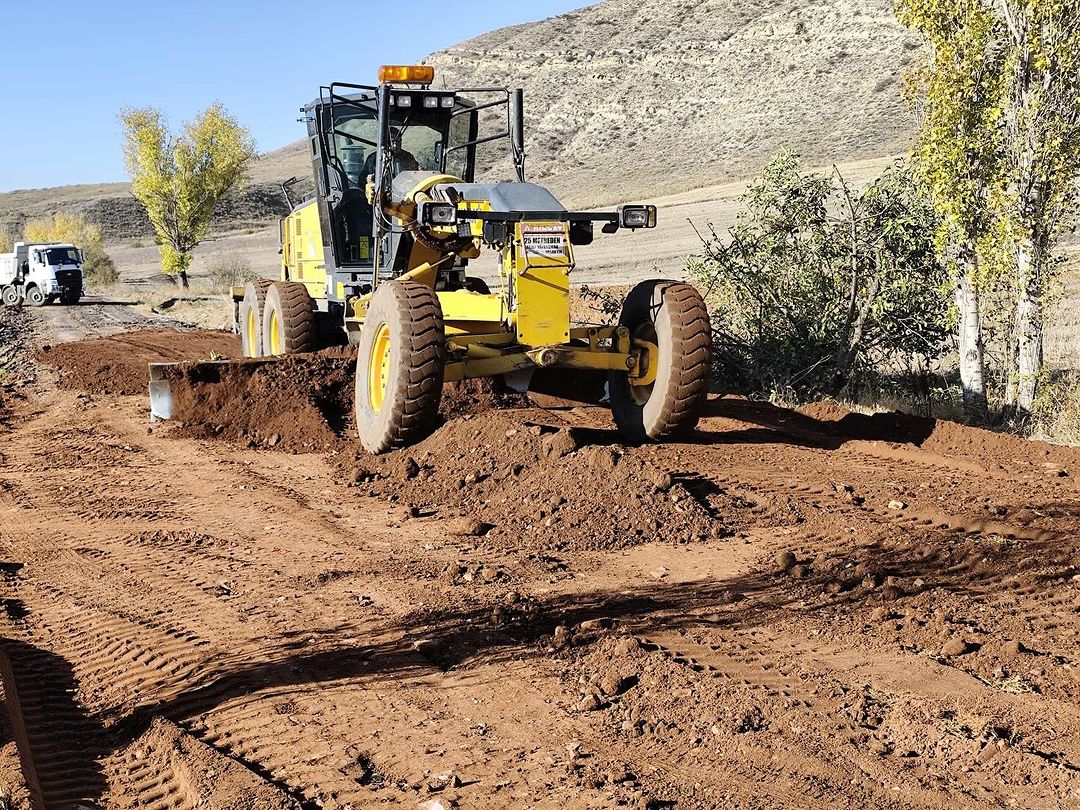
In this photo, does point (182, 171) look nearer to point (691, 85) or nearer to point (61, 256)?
point (61, 256)

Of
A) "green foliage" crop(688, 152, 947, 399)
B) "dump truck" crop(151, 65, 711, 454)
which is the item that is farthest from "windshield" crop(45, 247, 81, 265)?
"green foliage" crop(688, 152, 947, 399)

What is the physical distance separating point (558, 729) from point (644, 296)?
559 cm

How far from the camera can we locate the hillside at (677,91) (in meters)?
67.1

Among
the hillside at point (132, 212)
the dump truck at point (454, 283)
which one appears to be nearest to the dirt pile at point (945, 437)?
the dump truck at point (454, 283)

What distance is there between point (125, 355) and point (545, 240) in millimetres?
10183

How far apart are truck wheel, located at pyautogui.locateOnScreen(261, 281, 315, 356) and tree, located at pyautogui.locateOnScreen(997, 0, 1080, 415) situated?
7502 mm

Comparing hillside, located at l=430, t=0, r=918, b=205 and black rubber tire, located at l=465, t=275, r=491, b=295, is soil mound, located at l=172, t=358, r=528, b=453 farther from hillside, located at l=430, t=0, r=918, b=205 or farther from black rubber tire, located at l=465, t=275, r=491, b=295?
hillside, located at l=430, t=0, r=918, b=205

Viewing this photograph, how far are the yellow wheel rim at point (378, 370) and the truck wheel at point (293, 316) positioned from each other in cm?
344

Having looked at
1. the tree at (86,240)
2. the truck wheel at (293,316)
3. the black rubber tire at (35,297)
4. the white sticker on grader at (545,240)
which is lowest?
the truck wheel at (293,316)

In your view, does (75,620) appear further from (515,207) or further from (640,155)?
(640,155)

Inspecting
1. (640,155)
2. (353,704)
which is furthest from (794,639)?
→ (640,155)

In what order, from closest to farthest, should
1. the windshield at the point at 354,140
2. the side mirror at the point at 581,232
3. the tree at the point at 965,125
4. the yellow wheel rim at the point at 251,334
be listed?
the side mirror at the point at 581,232
the tree at the point at 965,125
the windshield at the point at 354,140
the yellow wheel rim at the point at 251,334

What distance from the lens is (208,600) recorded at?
6.06m

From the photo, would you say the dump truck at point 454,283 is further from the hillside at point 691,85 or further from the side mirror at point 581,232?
the hillside at point 691,85
